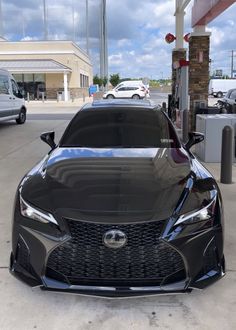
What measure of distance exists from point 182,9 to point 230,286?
1701 cm

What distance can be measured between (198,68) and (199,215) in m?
10.5

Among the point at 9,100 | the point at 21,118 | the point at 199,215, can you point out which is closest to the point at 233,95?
the point at 21,118

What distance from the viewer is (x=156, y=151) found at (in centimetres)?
454

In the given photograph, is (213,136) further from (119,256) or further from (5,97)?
(5,97)

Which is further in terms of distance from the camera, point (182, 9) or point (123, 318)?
point (182, 9)

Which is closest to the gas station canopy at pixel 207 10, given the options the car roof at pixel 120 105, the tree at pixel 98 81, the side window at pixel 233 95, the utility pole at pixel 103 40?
the car roof at pixel 120 105

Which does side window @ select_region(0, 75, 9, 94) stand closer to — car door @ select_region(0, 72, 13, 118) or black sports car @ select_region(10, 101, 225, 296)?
car door @ select_region(0, 72, 13, 118)

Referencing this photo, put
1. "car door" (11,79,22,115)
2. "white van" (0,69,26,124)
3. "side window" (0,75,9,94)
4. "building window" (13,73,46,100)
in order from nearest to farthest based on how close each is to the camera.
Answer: "white van" (0,69,26,124)
"side window" (0,75,9,94)
"car door" (11,79,22,115)
"building window" (13,73,46,100)

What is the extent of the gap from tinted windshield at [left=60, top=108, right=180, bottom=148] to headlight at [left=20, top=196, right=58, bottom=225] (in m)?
1.51

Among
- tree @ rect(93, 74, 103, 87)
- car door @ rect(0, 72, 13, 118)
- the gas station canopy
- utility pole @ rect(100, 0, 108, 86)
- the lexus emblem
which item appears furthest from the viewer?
utility pole @ rect(100, 0, 108, 86)

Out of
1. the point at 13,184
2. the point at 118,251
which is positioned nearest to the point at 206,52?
the point at 13,184

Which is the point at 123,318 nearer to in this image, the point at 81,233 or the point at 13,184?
the point at 81,233

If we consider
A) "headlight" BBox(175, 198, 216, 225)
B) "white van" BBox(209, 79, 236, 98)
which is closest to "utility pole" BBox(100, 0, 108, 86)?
"white van" BBox(209, 79, 236, 98)

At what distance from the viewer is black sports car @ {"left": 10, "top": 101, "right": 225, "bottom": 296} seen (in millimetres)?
3031
